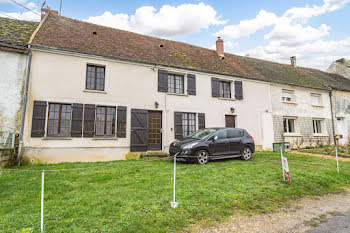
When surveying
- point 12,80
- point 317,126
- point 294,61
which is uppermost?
point 294,61

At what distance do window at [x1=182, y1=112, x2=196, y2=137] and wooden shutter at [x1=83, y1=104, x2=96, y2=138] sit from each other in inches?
200

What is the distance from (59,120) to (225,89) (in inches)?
403

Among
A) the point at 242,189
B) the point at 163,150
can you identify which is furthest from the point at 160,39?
the point at 242,189

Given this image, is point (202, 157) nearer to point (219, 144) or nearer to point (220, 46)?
point (219, 144)

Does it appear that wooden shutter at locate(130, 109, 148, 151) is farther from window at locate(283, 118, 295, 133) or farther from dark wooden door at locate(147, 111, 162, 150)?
window at locate(283, 118, 295, 133)

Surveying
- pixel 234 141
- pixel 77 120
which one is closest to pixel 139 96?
pixel 77 120

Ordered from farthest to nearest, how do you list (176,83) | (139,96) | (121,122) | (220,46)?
(220,46) → (176,83) → (139,96) → (121,122)

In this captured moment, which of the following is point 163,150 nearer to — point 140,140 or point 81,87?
point 140,140

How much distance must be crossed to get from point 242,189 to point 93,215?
3415 millimetres

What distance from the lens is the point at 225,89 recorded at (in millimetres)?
13438

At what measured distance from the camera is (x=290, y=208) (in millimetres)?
3990

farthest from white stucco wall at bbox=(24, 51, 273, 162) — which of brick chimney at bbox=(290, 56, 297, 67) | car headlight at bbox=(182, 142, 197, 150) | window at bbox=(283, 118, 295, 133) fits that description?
brick chimney at bbox=(290, 56, 297, 67)

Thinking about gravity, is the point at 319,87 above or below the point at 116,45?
below

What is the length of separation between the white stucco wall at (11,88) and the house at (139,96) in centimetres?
44
